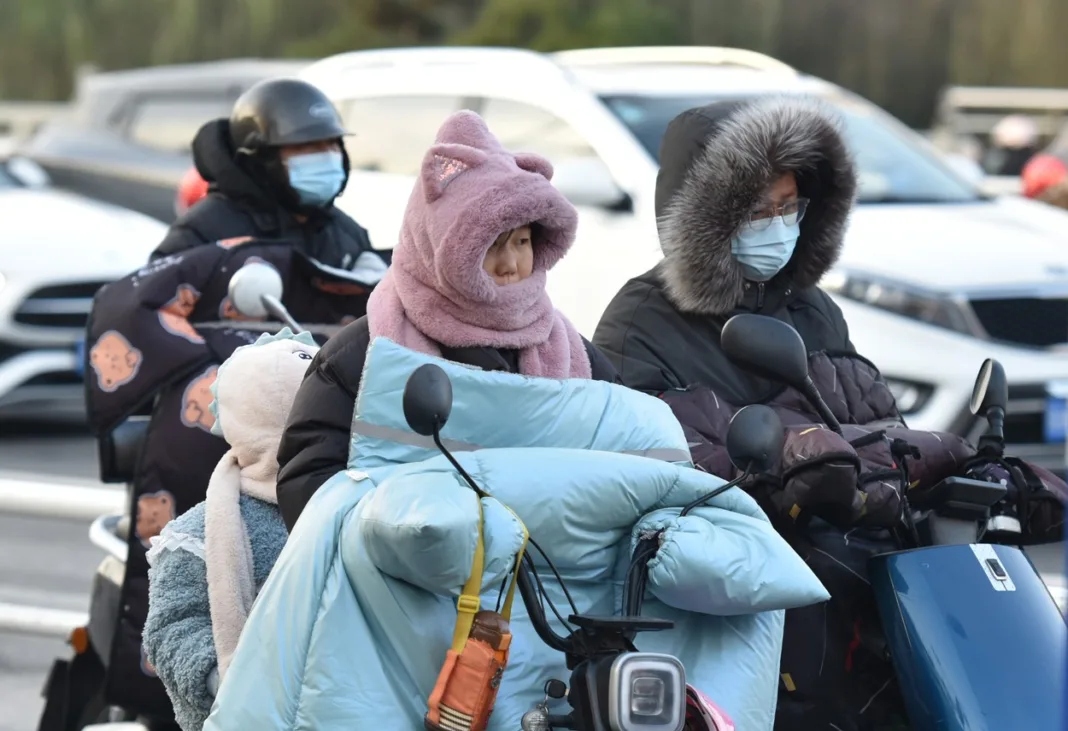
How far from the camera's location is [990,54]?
25078 millimetres

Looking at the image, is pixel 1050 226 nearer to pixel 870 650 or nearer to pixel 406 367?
pixel 870 650

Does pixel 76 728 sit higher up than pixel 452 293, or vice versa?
pixel 452 293

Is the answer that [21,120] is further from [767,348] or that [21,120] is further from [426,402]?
[426,402]

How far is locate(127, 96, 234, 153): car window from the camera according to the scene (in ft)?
46.9

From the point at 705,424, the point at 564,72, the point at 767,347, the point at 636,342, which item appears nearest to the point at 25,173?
the point at 564,72

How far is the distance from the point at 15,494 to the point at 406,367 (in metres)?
3.07

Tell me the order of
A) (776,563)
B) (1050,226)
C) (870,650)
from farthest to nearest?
(1050,226)
(870,650)
(776,563)

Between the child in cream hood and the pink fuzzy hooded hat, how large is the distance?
1.01 ft

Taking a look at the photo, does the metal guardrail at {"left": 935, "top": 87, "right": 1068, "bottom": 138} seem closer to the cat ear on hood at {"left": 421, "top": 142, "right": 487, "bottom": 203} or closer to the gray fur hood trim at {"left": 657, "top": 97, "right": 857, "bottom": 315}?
the gray fur hood trim at {"left": 657, "top": 97, "right": 857, "bottom": 315}

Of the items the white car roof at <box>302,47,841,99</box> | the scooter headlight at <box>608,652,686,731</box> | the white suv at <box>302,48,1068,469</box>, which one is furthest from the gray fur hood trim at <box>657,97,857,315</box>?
the white car roof at <box>302,47,841,99</box>

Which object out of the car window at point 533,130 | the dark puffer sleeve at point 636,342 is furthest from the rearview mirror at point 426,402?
the car window at point 533,130

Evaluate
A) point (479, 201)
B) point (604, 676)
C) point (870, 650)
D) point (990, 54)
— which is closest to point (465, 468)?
point (604, 676)

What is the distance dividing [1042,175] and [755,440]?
1048 cm

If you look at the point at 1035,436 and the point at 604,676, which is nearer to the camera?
the point at 604,676
